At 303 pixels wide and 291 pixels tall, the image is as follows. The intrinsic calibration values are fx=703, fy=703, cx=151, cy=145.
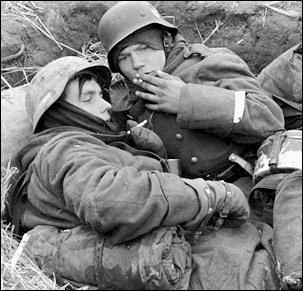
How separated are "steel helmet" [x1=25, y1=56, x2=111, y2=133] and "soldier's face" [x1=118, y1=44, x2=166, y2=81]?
0.22 metres

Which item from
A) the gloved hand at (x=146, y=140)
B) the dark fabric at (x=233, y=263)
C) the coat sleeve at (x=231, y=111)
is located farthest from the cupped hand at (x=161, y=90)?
the dark fabric at (x=233, y=263)

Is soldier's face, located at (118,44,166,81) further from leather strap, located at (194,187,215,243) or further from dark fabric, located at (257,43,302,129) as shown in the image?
leather strap, located at (194,187,215,243)

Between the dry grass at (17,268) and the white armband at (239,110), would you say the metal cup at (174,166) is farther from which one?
the dry grass at (17,268)

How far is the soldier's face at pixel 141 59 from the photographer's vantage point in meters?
4.51

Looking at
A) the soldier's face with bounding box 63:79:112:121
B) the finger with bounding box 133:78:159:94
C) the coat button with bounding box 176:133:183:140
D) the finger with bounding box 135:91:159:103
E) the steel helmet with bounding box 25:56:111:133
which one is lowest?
the coat button with bounding box 176:133:183:140

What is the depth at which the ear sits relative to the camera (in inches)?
186

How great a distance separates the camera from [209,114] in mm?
4184

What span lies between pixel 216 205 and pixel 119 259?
56 centimetres

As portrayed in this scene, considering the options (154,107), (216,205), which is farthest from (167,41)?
(216,205)

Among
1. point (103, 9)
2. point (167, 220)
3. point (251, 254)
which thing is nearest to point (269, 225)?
point (251, 254)

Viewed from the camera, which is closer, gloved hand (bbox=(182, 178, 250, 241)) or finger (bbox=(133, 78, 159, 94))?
gloved hand (bbox=(182, 178, 250, 241))

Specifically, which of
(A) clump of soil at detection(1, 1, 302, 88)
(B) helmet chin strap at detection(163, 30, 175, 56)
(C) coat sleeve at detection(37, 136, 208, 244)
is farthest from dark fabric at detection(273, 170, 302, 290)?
(A) clump of soil at detection(1, 1, 302, 88)

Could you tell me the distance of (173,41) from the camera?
4.79 metres

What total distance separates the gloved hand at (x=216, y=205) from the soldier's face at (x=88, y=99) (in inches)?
33.5
